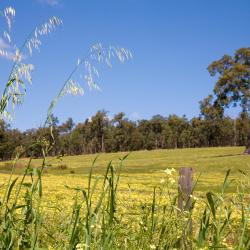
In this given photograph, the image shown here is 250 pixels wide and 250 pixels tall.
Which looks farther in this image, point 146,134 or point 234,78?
point 146,134

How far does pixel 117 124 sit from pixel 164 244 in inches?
5717

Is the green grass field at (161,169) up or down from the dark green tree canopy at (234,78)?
down

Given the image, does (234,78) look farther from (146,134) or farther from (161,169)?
(146,134)

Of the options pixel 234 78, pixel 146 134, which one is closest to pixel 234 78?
pixel 234 78

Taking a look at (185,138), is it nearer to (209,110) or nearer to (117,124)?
(117,124)

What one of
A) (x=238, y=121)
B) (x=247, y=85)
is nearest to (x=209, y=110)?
(x=247, y=85)

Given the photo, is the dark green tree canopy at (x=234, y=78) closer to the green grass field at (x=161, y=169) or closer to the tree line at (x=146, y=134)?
the green grass field at (x=161, y=169)

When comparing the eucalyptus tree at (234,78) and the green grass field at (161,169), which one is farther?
the eucalyptus tree at (234,78)

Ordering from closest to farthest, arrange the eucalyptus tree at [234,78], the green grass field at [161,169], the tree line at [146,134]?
the green grass field at [161,169] < the eucalyptus tree at [234,78] < the tree line at [146,134]

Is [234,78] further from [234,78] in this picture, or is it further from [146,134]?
[146,134]

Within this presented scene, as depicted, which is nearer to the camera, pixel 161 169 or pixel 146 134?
pixel 161 169

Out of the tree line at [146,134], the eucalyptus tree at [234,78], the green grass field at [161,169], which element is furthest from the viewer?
the tree line at [146,134]

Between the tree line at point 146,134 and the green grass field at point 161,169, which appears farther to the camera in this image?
the tree line at point 146,134

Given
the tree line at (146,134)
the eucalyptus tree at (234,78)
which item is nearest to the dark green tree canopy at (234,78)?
the eucalyptus tree at (234,78)
